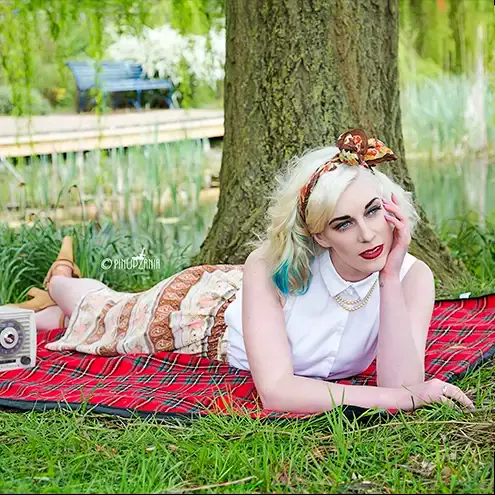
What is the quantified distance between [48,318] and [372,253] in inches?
68.5

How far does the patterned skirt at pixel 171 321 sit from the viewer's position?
3076 millimetres

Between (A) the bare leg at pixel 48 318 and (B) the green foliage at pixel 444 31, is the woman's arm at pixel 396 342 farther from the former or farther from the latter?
(B) the green foliage at pixel 444 31

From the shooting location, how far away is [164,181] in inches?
250

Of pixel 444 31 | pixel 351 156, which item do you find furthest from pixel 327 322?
pixel 444 31

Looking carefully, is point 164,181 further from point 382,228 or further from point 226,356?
point 382,228

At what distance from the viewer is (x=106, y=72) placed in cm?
834

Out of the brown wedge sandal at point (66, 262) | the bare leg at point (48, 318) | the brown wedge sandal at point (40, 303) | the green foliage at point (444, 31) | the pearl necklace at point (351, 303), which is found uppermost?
the green foliage at point (444, 31)

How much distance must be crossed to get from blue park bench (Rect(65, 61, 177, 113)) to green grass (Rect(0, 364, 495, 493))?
6.03 meters

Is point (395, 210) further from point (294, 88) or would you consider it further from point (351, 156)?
point (294, 88)

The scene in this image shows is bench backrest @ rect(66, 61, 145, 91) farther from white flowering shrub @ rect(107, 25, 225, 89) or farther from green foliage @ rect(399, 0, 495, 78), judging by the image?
green foliage @ rect(399, 0, 495, 78)

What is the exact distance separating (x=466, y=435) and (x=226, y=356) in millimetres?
1004

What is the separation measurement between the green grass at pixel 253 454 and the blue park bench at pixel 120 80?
19.8 ft

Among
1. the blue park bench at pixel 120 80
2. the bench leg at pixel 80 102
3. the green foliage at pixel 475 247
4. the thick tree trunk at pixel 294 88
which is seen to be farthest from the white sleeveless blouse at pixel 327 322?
the bench leg at pixel 80 102

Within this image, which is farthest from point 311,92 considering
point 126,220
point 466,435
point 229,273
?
point 126,220
